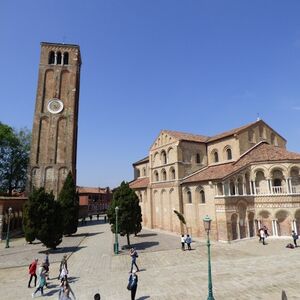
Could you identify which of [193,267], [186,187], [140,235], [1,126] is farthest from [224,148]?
[1,126]

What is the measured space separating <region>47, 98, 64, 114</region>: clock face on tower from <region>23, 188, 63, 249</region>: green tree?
2508cm

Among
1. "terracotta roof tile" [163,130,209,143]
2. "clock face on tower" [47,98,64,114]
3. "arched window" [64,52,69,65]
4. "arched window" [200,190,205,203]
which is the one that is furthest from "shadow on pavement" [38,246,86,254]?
"arched window" [64,52,69,65]

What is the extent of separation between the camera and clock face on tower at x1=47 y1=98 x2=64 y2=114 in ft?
150

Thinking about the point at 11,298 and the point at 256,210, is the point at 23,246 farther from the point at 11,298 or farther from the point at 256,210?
the point at 256,210

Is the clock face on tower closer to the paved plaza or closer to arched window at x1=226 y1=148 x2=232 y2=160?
the paved plaza

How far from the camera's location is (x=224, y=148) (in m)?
33.8

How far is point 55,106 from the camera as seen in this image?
46.0 metres

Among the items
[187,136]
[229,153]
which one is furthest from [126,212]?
[187,136]

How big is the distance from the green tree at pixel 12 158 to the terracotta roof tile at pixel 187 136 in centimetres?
2843

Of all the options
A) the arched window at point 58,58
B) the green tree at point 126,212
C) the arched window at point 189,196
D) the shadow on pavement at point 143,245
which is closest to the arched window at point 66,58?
the arched window at point 58,58

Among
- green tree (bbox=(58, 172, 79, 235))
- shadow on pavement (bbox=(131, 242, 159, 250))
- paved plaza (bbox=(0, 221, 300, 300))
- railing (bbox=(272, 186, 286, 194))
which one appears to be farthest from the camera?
green tree (bbox=(58, 172, 79, 235))

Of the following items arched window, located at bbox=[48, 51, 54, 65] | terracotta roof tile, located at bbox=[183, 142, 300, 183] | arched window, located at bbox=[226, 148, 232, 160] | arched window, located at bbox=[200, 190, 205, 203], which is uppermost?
arched window, located at bbox=[48, 51, 54, 65]

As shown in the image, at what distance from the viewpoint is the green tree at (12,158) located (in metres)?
46.0

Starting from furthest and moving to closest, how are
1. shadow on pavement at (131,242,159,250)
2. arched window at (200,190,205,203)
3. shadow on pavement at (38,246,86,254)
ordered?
→ arched window at (200,190,205,203), shadow on pavement at (131,242,159,250), shadow on pavement at (38,246,86,254)
